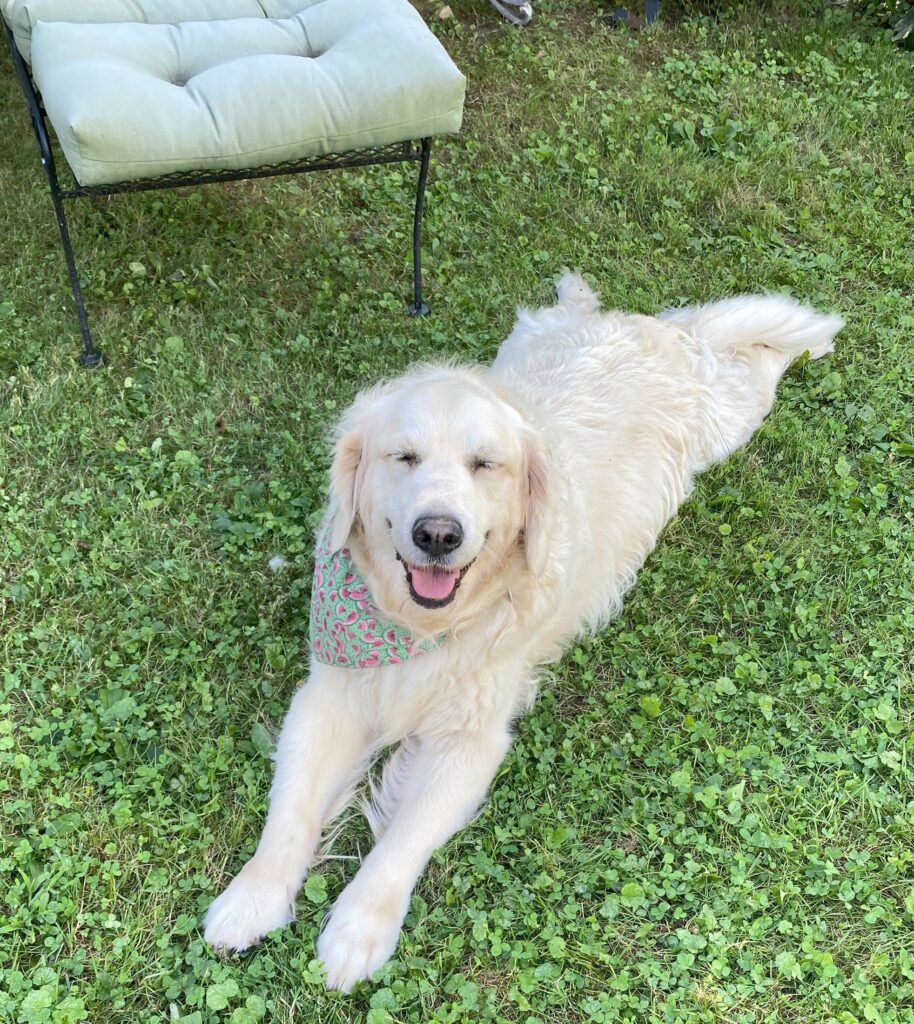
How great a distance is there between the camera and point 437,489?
2.20 metres

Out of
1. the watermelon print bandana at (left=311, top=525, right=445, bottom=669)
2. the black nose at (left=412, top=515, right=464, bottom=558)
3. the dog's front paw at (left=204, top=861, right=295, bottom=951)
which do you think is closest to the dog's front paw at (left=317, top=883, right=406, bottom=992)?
the dog's front paw at (left=204, top=861, right=295, bottom=951)

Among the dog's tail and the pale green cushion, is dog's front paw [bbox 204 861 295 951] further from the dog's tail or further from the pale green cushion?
the pale green cushion

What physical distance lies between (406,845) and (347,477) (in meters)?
0.98

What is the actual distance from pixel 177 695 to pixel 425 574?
0.93 metres

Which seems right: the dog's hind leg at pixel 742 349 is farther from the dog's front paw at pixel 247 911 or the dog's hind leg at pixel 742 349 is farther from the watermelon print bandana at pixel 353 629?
the dog's front paw at pixel 247 911

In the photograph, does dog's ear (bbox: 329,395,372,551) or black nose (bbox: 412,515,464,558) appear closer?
black nose (bbox: 412,515,464,558)

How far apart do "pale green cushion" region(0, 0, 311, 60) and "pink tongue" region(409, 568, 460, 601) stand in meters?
2.75

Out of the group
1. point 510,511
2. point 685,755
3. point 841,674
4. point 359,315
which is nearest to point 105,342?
point 359,315

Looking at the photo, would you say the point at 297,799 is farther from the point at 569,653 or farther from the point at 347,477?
the point at 569,653

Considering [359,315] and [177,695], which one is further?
[359,315]

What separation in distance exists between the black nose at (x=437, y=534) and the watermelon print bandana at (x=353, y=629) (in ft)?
1.32

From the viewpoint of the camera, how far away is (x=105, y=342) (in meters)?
3.72

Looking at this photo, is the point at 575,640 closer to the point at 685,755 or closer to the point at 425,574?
the point at 685,755

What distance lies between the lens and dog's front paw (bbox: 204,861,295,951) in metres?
2.17
